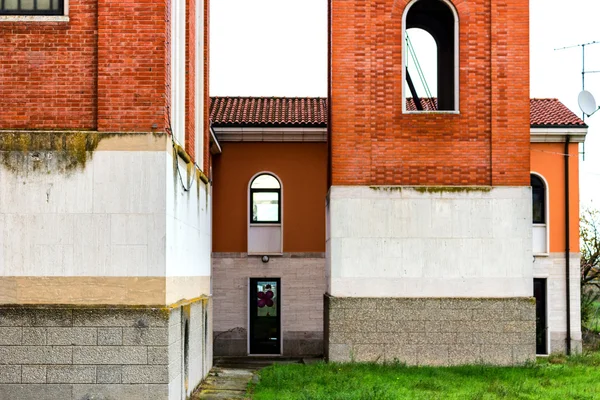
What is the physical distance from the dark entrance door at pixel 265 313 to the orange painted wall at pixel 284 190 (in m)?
1.07

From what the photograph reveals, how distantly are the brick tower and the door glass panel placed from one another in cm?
567

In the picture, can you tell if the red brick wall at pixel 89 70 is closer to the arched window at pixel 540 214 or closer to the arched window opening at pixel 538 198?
the arched window at pixel 540 214

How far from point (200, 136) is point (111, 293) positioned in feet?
21.0

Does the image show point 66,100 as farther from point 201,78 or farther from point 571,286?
point 571,286

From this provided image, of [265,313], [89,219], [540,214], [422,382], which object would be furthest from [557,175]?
[89,219]

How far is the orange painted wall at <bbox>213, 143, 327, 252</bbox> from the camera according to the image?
2397cm

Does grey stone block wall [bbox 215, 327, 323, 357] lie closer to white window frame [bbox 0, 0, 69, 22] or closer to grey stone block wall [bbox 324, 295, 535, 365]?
grey stone block wall [bbox 324, 295, 535, 365]

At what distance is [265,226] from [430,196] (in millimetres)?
7216

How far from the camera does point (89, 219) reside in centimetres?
1185

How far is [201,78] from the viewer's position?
1800 centimetres

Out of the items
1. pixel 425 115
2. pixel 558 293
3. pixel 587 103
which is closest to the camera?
pixel 425 115

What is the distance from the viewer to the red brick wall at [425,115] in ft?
59.3

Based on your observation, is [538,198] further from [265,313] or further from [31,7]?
[31,7]

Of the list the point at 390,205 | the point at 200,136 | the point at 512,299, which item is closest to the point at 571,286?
the point at 512,299
